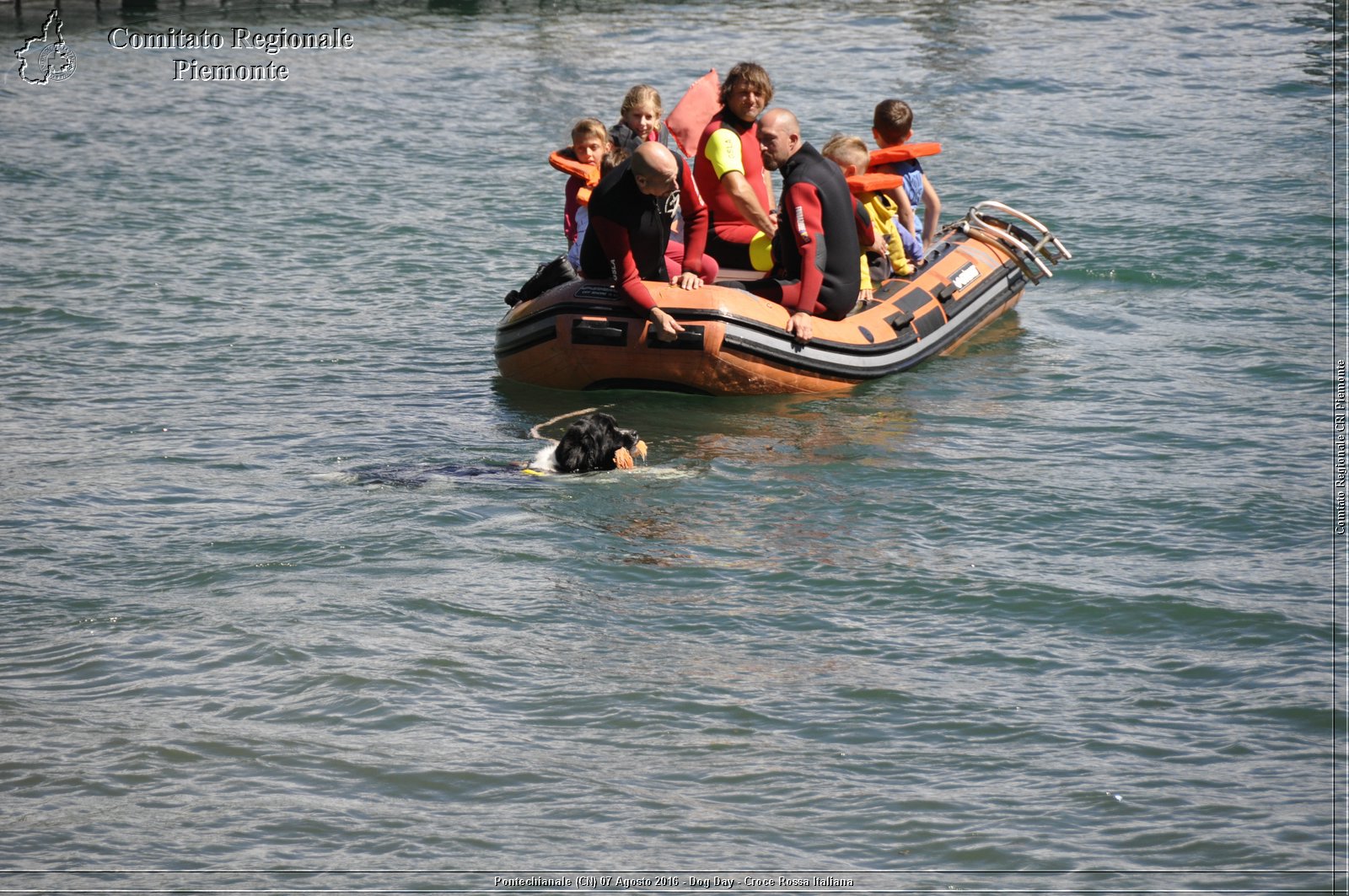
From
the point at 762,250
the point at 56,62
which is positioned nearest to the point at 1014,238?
the point at 762,250

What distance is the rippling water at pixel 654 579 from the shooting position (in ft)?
16.6

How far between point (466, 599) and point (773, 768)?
6.48ft

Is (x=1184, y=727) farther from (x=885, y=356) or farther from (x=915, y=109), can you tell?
(x=915, y=109)

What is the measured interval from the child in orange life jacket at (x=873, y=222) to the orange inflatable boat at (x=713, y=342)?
147mm

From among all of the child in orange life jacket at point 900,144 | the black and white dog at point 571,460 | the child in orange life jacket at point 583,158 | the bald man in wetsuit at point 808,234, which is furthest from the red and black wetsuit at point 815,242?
the black and white dog at point 571,460

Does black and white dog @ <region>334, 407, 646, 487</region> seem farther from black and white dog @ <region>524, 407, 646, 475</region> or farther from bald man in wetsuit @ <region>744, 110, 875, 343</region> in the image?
bald man in wetsuit @ <region>744, 110, 875, 343</region>

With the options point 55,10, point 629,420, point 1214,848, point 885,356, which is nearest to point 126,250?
point 629,420

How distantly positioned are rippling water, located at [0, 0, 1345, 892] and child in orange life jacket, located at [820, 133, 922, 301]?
80cm

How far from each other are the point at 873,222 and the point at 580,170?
217 centimetres

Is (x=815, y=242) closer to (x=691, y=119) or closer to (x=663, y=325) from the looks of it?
(x=663, y=325)

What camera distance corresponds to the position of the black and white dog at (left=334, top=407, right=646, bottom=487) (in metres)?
7.85

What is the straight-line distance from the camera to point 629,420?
30.5 ft

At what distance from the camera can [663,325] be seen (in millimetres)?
9039

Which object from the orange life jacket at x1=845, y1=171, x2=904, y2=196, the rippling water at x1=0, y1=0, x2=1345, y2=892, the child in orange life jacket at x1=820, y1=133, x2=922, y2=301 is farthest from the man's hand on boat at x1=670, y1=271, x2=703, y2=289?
the orange life jacket at x1=845, y1=171, x2=904, y2=196
